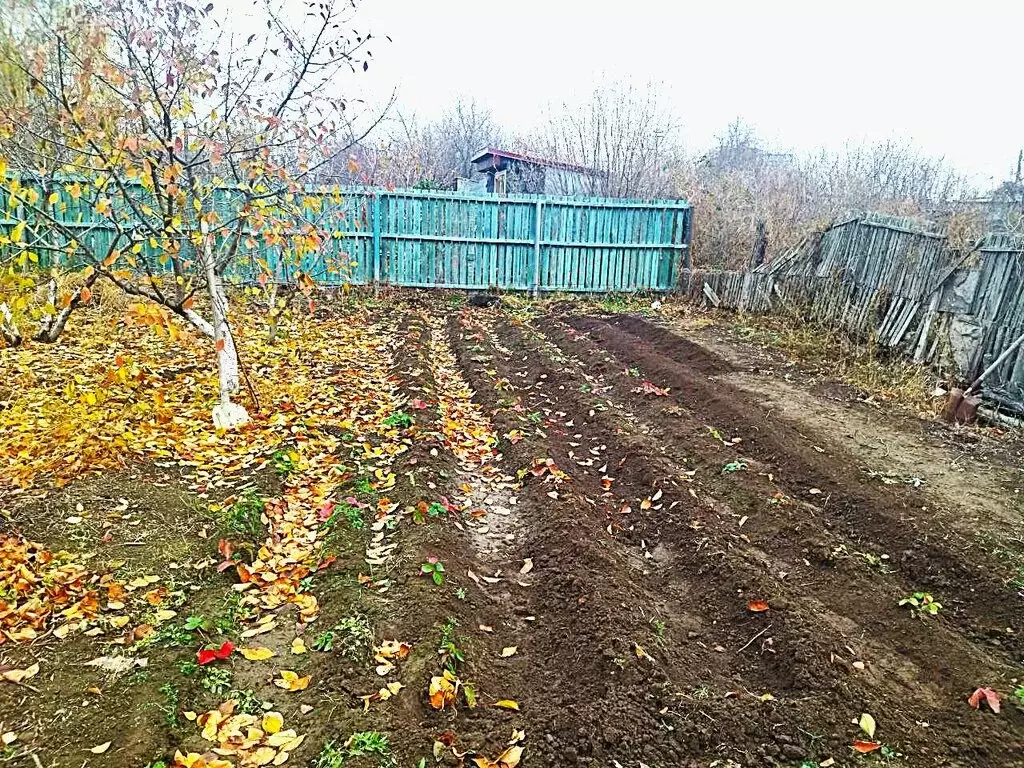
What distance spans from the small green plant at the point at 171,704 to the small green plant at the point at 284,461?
2254 millimetres

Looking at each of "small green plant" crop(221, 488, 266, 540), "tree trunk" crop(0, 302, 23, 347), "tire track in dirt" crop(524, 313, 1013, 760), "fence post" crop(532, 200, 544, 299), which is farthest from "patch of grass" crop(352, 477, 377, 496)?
"fence post" crop(532, 200, 544, 299)

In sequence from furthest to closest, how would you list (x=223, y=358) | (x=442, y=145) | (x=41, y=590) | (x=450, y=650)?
(x=442, y=145)
(x=223, y=358)
(x=41, y=590)
(x=450, y=650)

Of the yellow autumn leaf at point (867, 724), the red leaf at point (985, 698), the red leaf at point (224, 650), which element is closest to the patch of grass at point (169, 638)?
the red leaf at point (224, 650)

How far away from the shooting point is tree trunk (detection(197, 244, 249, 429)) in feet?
18.3

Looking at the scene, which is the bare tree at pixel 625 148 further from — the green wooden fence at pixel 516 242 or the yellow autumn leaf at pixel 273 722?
the yellow autumn leaf at pixel 273 722

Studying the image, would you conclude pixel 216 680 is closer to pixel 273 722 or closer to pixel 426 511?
pixel 273 722

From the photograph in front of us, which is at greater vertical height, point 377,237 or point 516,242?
point 377,237

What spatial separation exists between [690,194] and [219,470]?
15.0 m

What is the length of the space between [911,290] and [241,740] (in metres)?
9.12

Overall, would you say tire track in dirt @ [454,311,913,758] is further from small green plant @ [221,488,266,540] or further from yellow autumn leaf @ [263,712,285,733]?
small green plant @ [221,488,266,540]

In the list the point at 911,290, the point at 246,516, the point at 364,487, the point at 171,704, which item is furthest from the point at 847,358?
the point at 171,704

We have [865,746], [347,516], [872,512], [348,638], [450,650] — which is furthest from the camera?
[872,512]

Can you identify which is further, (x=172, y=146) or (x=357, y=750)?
(x=172, y=146)

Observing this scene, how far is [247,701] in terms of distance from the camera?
289cm
